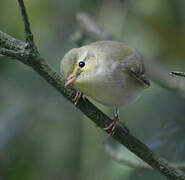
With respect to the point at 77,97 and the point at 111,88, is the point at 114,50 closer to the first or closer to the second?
the point at 111,88

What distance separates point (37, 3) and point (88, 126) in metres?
1.73

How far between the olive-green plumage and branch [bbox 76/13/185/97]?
1.73ft

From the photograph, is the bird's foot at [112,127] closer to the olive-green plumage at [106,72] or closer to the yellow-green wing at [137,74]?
the olive-green plumage at [106,72]

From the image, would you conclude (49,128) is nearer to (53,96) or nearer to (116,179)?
(53,96)

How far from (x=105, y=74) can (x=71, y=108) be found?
191 cm

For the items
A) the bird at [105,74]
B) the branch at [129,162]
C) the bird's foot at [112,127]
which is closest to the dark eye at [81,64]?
the bird at [105,74]

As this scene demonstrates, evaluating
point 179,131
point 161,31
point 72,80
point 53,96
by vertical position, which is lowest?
point 53,96

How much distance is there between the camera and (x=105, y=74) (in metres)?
2.70

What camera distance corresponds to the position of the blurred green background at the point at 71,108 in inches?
149

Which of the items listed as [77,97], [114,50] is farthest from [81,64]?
[114,50]

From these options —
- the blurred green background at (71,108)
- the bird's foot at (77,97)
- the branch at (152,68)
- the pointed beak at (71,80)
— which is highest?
the pointed beak at (71,80)

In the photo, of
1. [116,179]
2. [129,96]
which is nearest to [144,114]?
[116,179]

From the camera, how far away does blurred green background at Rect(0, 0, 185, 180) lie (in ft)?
12.4

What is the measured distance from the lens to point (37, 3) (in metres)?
4.52
